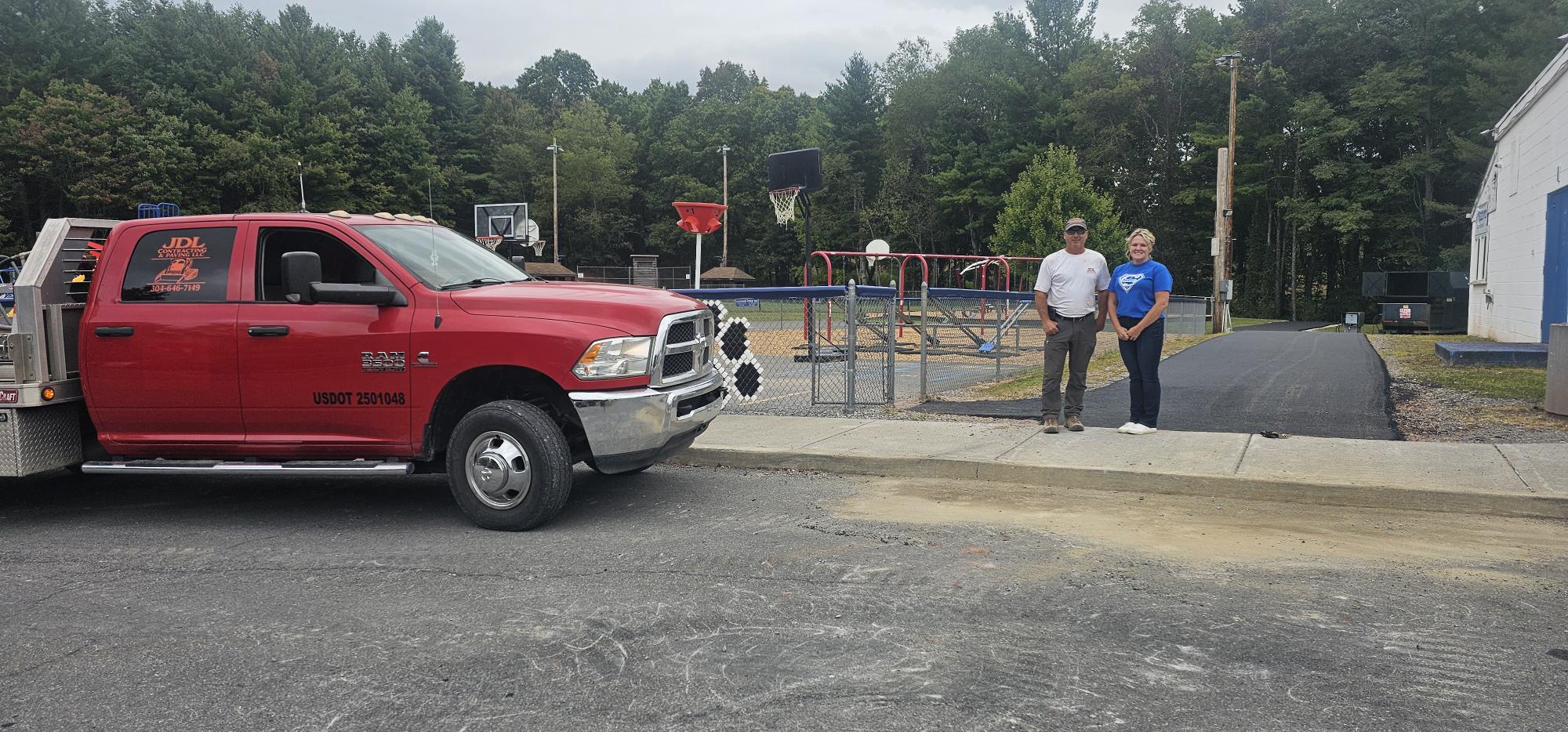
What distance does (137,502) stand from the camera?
702 cm

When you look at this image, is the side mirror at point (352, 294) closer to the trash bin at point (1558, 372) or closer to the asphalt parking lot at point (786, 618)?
the asphalt parking lot at point (786, 618)

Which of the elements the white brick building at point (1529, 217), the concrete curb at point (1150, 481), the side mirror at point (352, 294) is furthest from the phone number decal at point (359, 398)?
the white brick building at point (1529, 217)

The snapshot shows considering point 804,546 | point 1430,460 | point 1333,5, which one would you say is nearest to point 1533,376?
point 1430,460

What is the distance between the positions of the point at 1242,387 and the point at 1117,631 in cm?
972

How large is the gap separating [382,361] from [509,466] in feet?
3.27

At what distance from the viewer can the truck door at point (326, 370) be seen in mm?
5988

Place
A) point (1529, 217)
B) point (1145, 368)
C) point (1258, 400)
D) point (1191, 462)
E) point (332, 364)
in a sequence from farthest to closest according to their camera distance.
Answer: point (1529, 217)
point (1258, 400)
point (1145, 368)
point (1191, 462)
point (332, 364)

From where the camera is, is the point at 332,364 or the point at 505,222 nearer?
the point at 332,364

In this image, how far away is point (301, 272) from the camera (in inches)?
228

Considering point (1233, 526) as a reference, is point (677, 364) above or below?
above

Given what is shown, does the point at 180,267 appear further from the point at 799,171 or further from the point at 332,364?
the point at 799,171

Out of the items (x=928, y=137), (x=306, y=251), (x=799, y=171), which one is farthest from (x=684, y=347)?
(x=928, y=137)

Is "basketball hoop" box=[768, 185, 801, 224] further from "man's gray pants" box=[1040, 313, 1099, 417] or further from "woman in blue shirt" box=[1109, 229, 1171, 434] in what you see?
"woman in blue shirt" box=[1109, 229, 1171, 434]

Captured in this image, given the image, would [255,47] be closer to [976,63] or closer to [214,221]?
[976,63]
